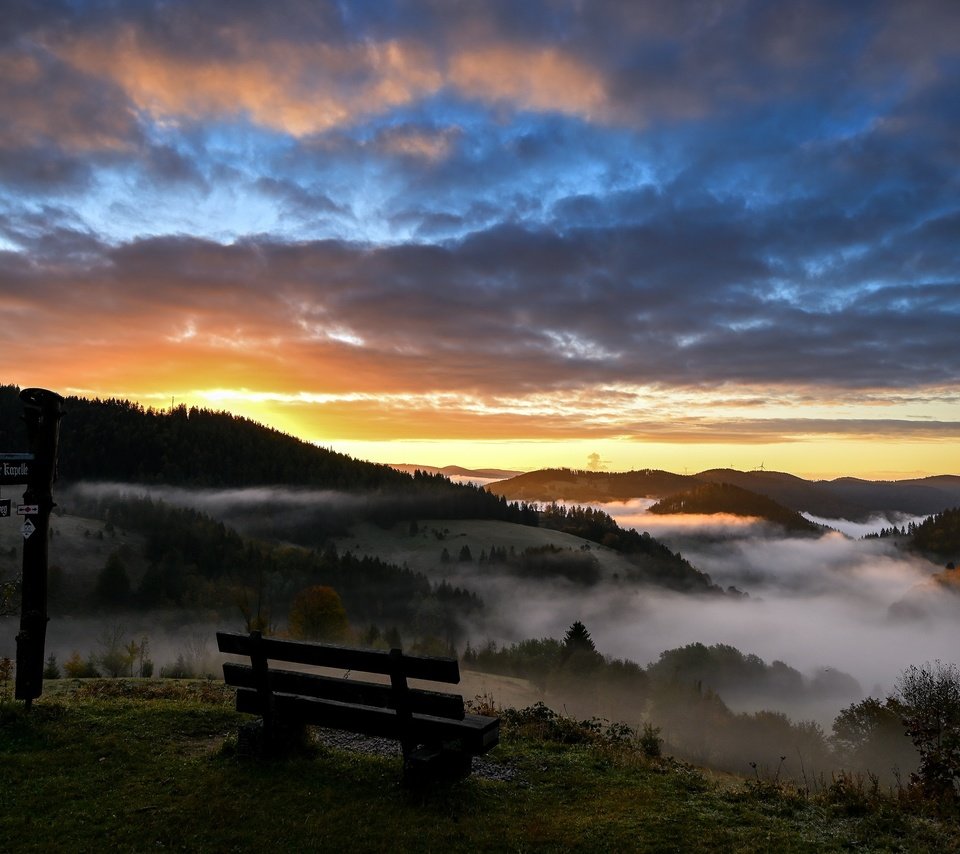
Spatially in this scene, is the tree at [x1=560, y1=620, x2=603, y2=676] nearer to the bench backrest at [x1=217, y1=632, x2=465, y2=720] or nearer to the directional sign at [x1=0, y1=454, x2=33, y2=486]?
the directional sign at [x1=0, y1=454, x2=33, y2=486]

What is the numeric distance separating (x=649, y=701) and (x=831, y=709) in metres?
74.8

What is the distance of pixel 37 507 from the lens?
12945 mm

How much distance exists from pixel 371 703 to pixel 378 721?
10.3 inches

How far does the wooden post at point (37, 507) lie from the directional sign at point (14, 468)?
0.09 meters

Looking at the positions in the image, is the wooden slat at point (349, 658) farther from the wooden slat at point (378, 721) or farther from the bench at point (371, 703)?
the wooden slat at point (378, 721)

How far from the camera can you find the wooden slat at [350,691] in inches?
351

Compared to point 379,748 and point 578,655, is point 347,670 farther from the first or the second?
point 578,655

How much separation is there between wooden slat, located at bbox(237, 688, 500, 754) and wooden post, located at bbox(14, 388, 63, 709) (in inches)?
216

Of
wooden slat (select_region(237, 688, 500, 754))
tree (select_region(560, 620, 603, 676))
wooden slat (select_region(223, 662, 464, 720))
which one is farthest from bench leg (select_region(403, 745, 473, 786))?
tree (select_region(560, 620, 603, 676))

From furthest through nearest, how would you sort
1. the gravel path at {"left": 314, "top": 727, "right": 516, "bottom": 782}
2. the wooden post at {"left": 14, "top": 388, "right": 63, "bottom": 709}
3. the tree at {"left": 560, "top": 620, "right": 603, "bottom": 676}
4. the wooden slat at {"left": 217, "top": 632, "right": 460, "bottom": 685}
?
the tree at {"left": 560, "top": 620, "right": 603, "bottom": 676}, the wooden post at {"left": 14, "top": 388, "right": 63, "bottom": 709}, the gravel path at {"left": 314, "top": 727, "right": 516, "bottom": 782}, the wooden slat at {"left": 217, "top": 632, "right": 460, "bottom": 685}

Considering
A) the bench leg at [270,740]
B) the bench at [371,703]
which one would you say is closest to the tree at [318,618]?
the bench leg at [270,740]

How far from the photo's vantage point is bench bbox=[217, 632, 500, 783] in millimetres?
8773

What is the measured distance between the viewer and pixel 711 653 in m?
130

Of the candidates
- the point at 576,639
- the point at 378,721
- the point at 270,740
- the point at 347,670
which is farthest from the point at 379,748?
the point at 576,639
